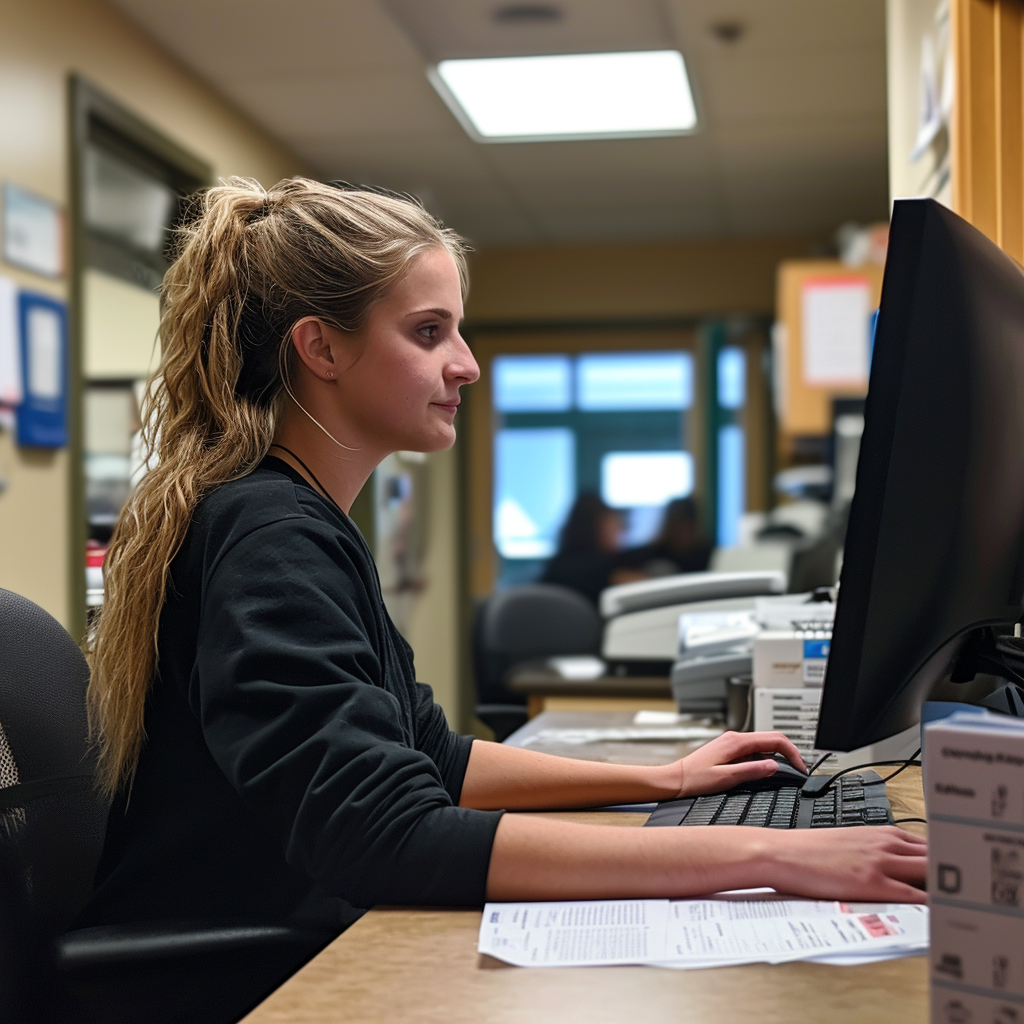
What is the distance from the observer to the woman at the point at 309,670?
2.67ft

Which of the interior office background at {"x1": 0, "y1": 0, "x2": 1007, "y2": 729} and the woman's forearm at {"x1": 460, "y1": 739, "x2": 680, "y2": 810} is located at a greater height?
the interior office background at {"x1": 0, "y1": 0, "x2": 1007, "y2": 729}

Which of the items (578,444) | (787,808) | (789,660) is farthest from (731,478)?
(787,808)

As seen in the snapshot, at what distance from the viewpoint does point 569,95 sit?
3.91m

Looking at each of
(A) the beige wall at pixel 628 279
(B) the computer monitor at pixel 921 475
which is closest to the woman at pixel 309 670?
(B) the computer monitor at pixel 921 475

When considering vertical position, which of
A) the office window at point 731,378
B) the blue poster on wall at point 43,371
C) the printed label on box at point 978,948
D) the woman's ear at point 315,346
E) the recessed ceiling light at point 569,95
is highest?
the recessed ceiling light at point 569,95

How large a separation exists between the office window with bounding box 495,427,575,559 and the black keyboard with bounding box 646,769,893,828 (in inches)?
216

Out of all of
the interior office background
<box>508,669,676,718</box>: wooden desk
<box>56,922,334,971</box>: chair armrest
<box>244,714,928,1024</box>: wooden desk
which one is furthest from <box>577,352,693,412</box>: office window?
<box>244,714,928,1024</box>: wooden desk

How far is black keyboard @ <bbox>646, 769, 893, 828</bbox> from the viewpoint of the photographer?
969 millimetres

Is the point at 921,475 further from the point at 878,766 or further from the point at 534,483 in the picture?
the point at 534,483

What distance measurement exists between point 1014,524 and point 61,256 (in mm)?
2687

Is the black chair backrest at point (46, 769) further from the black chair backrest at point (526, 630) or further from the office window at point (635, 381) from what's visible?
the office window at point (635, 381)

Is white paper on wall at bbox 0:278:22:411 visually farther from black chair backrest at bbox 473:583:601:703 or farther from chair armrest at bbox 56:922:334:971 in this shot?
chair armrest at bbox 56:922:334:971

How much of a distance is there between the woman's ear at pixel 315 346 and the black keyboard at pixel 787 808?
0.50 meters

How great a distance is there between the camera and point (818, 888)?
0.79m
